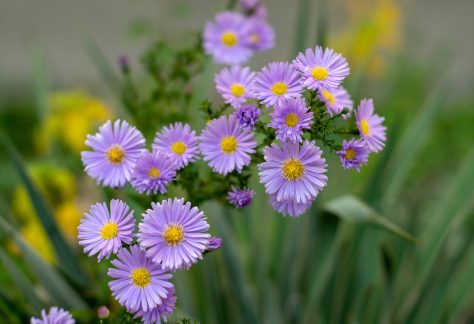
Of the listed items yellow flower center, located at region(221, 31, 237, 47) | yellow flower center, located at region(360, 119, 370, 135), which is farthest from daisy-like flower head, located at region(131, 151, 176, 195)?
yellow flower center, located at region(221, 31, 237, 47)

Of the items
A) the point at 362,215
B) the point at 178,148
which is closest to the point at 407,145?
the point at 362,215

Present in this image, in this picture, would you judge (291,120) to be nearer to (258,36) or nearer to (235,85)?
(235,85)

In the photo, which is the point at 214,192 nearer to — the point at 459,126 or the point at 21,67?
the point at 459,126

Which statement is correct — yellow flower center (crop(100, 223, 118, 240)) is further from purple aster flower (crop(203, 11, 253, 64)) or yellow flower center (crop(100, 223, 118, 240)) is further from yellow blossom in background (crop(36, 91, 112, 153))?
yellow blossom in background (crop(36, 91, 112, 153))

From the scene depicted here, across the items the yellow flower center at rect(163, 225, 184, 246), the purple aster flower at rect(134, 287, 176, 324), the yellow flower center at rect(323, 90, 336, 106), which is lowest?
the purple aster flower at rect(134, 287, 176, 324)

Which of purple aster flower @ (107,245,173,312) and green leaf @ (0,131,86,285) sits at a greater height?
green leaf @ (0,131,86,285)

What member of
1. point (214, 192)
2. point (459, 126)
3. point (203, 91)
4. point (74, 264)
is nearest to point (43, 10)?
point (459, 126)

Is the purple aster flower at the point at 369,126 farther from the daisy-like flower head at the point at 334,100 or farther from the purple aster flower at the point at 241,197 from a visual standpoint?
the purple aster flower at the point at 241,197
